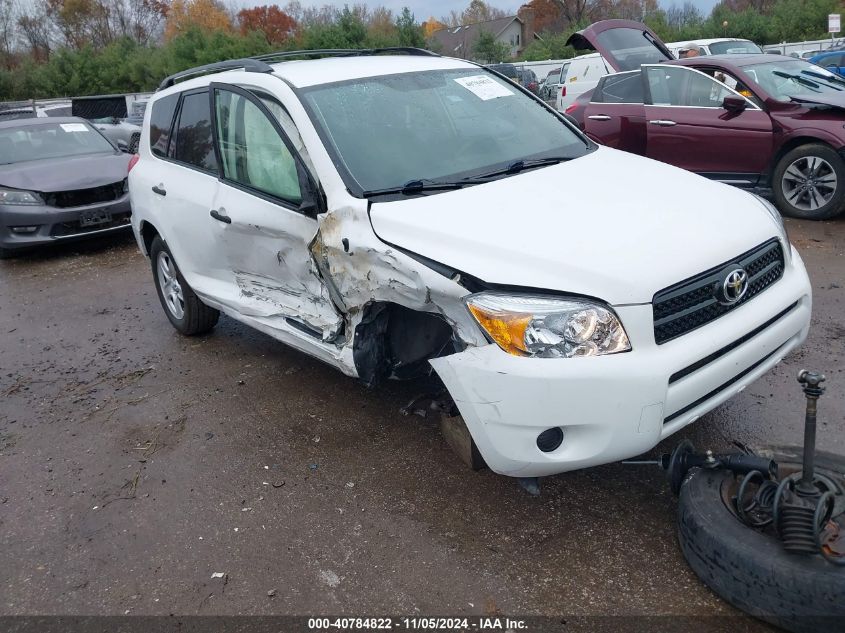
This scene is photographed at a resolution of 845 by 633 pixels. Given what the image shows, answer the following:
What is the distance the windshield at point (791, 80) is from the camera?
760cm

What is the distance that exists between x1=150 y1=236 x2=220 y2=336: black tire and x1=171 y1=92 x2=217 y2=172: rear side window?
69 cm

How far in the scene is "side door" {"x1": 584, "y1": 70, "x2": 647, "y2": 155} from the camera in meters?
8.52

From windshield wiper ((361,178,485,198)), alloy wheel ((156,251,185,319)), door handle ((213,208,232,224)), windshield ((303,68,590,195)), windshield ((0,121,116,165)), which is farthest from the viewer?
windshield ((0,121,116,165))

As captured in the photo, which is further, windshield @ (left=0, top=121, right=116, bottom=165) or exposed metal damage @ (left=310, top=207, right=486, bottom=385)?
windshield @ (left=0, top=121, right=116, bottom=165)

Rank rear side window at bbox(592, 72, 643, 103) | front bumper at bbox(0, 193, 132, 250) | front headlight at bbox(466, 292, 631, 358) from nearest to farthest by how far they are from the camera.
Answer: front headlight at bbox(466, 292, 631, 358) → front bumper at bbox(0, 193, 132, 250) → rear side window at bbox(592, 72, 643, 103)

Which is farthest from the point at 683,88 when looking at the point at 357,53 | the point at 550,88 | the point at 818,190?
the point at 550,88

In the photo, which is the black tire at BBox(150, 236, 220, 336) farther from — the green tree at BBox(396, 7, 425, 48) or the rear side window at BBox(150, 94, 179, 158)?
the green tree at BBox(396, 7, 425, 48)

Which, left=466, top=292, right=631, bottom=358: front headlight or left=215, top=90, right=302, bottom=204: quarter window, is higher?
left=215, top=90, right=302, bottom=204: quarter window

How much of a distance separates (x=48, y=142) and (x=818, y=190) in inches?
355

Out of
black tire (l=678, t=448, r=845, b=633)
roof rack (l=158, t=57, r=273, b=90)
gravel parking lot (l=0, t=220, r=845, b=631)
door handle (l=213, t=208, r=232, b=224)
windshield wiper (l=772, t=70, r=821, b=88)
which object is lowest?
gravel parking lot (l=0, t=220, r=845, b=631)

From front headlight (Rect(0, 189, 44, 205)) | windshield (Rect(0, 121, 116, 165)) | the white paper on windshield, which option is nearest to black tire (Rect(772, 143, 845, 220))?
the white paper on windshield

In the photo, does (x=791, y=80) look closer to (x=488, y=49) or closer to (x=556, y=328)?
(x=556, y=328)

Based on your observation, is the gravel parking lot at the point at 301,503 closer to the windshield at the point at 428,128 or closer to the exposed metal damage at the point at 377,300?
the exposed metal damage at the point at 377,300

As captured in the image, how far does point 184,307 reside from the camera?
530 cm
